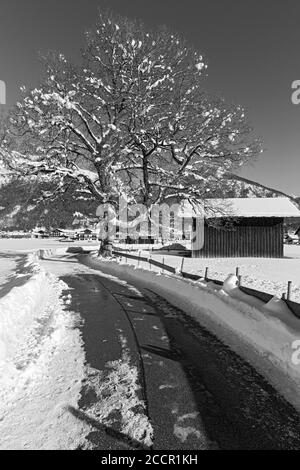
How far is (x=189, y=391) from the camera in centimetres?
463

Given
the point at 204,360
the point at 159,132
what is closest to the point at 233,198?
the point at 159,132

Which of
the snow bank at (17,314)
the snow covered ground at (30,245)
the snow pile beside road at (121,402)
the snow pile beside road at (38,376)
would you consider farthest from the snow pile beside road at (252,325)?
the snow covered ground at (30,245)

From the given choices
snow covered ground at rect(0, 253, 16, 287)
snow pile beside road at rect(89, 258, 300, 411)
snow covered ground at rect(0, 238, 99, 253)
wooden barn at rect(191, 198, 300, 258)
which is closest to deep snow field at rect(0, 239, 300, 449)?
snow pile beside road at rect(89, 258, 300, 411)

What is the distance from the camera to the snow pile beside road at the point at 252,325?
511 cm

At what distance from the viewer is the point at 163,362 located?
224 inches

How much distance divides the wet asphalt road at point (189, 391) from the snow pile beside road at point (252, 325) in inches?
9.1

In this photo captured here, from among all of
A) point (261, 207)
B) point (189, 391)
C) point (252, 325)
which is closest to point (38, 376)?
point (189, 391)

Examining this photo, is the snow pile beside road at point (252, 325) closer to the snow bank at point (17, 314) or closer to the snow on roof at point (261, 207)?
the snow bank at point (17, 314)

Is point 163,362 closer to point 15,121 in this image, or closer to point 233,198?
point 15,121

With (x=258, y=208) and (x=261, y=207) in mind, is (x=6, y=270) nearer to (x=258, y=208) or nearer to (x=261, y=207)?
(x=258, y=208)

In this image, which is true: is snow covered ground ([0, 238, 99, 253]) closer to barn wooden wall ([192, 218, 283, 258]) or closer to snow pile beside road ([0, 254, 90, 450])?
barn wooden wall ([192, 218, 283, 258])

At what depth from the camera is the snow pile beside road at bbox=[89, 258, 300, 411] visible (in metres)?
5.11

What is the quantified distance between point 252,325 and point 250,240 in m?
27.3
